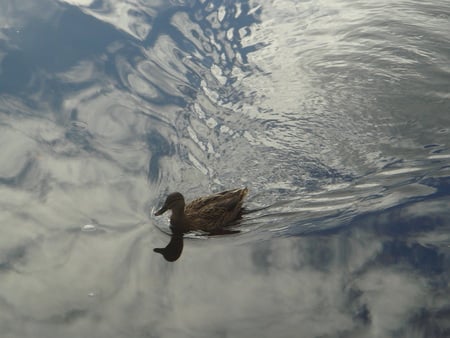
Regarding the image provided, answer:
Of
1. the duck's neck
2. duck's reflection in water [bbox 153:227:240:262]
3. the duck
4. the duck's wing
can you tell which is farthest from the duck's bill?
the duck's wing

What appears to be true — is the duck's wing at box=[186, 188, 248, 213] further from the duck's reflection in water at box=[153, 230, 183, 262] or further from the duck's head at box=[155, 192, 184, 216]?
the duck's reflection in water at box=[153, 230, 183, 262]

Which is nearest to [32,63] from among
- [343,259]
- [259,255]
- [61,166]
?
[61,166]

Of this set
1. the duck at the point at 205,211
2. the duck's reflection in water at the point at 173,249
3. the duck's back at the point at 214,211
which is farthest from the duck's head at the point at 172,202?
the duck's reflection in water at the point at 173,249

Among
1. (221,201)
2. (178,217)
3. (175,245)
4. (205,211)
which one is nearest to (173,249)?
(175,245)

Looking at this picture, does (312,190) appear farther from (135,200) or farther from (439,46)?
(439,46)

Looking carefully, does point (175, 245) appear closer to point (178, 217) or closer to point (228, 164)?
point (178, 217)

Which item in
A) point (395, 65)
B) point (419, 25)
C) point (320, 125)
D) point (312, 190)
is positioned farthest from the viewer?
point (419, 25)

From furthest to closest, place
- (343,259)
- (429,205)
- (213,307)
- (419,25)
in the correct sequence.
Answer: (419,25)
(429,205)
(343,259)
(213,307)
